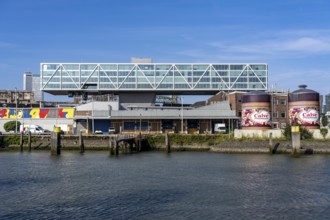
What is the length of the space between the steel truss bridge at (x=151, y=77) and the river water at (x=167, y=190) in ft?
297

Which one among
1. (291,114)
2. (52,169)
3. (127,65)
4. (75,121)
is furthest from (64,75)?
(52,169)

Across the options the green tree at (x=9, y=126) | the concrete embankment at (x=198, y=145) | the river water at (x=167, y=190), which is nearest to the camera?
the river water at (x=167, y=190)

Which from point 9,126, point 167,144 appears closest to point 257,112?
point 167,144

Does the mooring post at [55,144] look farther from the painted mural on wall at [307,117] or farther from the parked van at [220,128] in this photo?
the parked van at [220,128]

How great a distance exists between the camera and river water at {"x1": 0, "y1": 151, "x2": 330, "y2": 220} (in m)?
28.1

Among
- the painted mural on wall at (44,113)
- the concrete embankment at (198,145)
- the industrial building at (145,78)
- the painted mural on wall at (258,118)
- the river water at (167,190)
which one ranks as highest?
the industrial building at (145,78)

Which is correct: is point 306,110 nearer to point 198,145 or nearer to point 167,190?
point 198,145

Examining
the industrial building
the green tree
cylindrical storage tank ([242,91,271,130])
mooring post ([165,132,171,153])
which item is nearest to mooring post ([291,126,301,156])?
cylindrical storage tank ([242,91,271,130])

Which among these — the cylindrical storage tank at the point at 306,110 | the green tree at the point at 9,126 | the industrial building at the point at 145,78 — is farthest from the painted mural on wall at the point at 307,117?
the green tree at the point at 9,126

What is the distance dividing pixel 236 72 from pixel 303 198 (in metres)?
117

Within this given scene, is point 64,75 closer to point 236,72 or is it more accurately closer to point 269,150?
point 236,72

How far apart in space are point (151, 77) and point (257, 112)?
235 ft

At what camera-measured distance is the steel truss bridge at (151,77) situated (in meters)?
146

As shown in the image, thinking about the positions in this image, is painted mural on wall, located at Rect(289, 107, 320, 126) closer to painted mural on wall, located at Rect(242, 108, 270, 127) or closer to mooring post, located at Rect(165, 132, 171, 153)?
painted mural on wall, located at Rect(242, 108, 270, 127)
